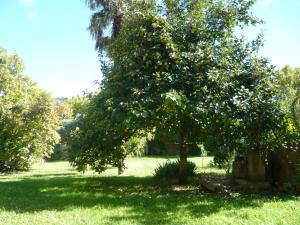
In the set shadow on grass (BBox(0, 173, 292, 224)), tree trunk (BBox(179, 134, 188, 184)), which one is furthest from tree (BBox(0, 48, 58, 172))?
tree trunk (BBox(179, 134, 188, 184))

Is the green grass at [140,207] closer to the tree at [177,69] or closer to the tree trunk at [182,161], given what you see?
the tree trunk at [182,161]

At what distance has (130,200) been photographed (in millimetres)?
11703

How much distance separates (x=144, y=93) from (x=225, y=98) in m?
2.58

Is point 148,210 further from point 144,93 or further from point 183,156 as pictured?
point 183,156

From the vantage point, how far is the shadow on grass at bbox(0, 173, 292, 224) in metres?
9.86

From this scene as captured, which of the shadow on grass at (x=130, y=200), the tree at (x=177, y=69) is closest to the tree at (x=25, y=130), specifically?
the shadow on grass at (x=130, y=200)

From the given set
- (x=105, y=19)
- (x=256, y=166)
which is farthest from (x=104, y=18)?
(x=256, y=166)

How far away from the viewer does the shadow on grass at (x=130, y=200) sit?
9.86 metres

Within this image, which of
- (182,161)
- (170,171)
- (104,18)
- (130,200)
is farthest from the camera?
(104,18)

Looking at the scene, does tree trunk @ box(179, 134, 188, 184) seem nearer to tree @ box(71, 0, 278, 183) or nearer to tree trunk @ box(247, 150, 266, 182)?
tree @ box(71, 0, 278, 183)

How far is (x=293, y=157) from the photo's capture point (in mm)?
13180

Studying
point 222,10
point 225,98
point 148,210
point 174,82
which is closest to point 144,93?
point 174,82

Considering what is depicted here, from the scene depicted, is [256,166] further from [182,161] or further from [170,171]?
[170,171]

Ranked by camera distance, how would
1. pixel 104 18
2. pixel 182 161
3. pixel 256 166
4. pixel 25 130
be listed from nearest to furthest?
pixel 256 166, pixel 182 161, pixel 104 18, pixel 25 130
